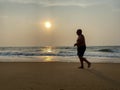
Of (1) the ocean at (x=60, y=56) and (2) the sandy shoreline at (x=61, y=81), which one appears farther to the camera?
(1) the ocean at (x=60, y=56)

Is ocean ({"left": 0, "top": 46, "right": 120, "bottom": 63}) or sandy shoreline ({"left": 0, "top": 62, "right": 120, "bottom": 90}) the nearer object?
sandy shoreline ({"left": 0, "top": 62, "right": 120, "bottom": 90})

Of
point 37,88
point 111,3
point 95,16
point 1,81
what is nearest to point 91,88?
point 37,88

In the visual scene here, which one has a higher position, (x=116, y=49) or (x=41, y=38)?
(x=41, y=38)

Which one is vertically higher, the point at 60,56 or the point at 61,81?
the point at 61,81

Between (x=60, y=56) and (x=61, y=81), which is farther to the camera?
(x=60, y=56)

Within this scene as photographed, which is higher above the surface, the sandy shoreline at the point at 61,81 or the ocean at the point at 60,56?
the sandy shoreline at the point at 61,81

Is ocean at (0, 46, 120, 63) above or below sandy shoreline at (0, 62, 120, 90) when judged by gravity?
below

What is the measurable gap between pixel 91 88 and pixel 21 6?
12.2m

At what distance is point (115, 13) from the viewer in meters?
17.4

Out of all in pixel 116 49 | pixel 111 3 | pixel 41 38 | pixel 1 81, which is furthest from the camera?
pixel 116 49

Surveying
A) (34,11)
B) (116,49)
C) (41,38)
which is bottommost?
(116,49)

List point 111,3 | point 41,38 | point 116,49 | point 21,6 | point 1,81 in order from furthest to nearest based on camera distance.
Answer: point 116,49 < point 41,38 < point 21,6 < point 111,3 < point 1,81

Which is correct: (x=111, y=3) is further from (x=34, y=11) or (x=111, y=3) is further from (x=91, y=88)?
(x=91, y=88)

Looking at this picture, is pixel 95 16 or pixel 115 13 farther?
pixel 95 16
